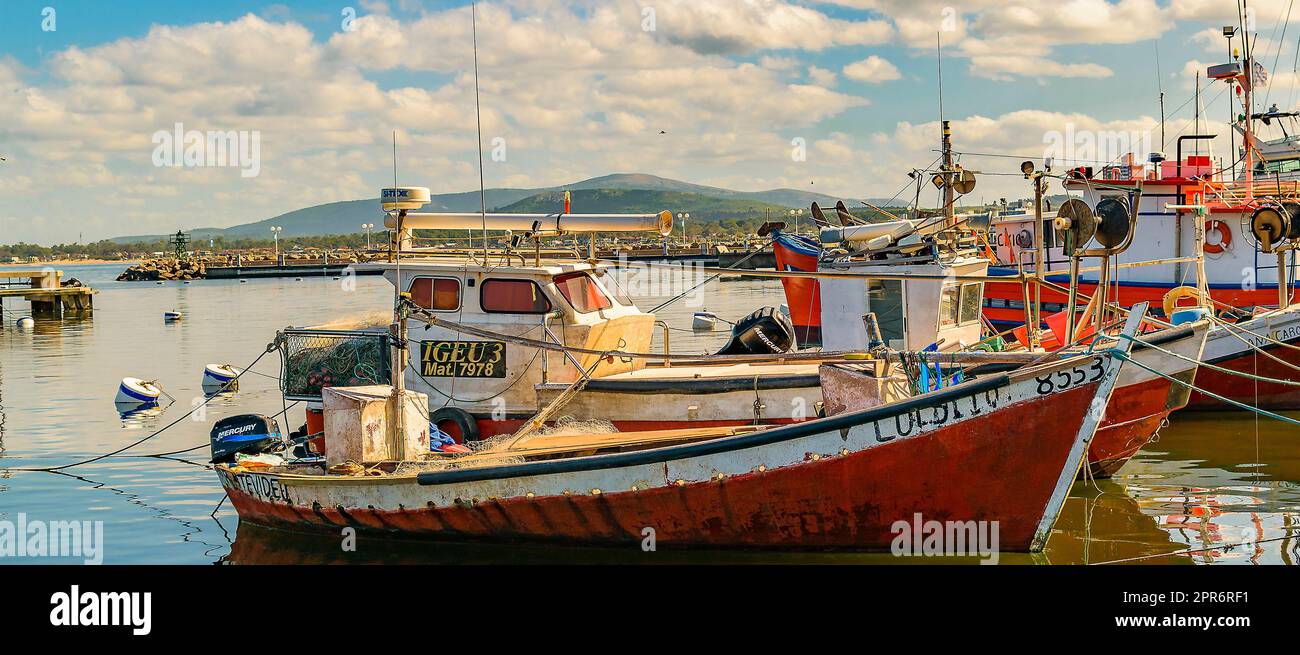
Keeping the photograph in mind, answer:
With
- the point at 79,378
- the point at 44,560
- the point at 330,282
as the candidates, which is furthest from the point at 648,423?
the point at 330,282

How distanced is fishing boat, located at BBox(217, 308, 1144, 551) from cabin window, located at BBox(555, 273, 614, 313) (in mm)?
2790

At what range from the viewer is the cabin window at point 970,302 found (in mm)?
16391

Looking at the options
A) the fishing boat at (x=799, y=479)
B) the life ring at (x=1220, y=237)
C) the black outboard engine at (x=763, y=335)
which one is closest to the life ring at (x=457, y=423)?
the fishing boat at (x=799, y=479)

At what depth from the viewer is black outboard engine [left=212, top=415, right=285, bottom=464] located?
13406 millimetres

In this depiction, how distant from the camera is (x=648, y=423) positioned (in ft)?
43.5

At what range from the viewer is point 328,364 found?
14.0 m

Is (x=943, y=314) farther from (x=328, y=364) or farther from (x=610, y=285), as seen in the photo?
(x=328, y=364)

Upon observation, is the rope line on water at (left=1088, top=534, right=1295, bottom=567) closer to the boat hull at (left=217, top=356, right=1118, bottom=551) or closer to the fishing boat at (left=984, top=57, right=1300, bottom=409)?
the boat hull at (left=217, top=356, right=1118, bottom=551)

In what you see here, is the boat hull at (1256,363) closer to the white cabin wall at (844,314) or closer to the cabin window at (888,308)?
the cabin window at (888,308)

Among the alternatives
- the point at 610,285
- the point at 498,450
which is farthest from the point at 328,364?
the point at 610,285

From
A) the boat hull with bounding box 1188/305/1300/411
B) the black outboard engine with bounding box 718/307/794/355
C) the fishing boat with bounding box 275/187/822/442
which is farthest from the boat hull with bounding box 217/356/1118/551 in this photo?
the boat hull with bounding box 1188/305/1300/411

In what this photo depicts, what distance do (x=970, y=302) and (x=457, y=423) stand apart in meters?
7.49
